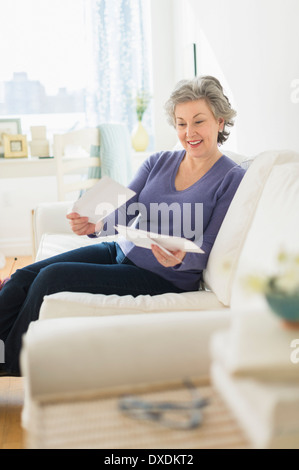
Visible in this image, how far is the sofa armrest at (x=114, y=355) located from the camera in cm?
76

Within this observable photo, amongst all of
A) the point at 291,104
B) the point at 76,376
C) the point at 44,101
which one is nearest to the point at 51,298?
the point at 76,376

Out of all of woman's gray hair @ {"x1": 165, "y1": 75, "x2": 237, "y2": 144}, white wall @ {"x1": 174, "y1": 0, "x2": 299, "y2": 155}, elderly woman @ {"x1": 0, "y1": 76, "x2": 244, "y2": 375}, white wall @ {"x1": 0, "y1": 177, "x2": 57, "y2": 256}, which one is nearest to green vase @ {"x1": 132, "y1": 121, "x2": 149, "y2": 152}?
white wall @ {"x1": 0, "y1": 177, "x2": 57, "y2": 256}

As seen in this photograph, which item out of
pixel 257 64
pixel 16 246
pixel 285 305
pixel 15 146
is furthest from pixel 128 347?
pixel 16 246

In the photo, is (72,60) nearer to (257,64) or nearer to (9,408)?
(257,64)

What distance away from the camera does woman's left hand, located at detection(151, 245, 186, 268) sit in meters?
1.46

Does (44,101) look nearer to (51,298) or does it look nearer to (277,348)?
(51,298)

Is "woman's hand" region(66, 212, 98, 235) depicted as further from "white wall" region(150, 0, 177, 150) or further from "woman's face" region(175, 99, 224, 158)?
"white wall" region(150, 0, 177, 150)

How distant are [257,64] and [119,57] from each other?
2267 mm

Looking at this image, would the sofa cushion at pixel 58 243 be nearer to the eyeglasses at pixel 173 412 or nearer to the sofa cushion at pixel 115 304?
the sofa cushion at pixel 115 304

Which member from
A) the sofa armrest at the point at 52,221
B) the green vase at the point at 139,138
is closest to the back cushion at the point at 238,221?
the sofa armrest at the point at 52,221

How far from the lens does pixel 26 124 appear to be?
13.9 feet

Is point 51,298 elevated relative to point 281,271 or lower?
lower

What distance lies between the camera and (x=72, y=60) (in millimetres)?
4184
